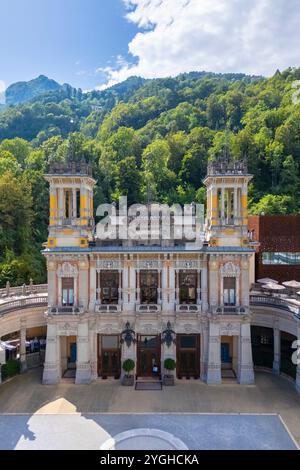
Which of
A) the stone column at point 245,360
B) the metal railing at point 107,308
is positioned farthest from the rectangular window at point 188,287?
the metal railing at point 107,308

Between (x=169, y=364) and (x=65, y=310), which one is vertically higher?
(x=65, y=310)

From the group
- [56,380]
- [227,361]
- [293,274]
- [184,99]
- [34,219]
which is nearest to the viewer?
[56,380]

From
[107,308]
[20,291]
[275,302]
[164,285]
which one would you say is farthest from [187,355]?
[20,291]

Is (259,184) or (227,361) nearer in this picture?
(227,361)

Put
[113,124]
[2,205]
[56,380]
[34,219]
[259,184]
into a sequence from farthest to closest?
[113,124], [259,184], [34,219], [2,205], [56,380]

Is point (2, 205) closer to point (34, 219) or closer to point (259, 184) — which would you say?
point (34, 219)

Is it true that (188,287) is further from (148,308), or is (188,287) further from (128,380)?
(128,380)

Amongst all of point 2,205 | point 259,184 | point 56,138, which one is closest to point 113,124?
point 56,138
